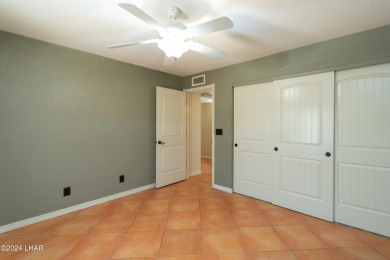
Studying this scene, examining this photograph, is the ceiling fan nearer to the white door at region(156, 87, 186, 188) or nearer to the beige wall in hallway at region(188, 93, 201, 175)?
the white door at region(156, 87, 186, 188)

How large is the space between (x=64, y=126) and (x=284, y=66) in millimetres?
3259

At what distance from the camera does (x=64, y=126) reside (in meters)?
2.52

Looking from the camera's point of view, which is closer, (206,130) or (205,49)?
(205,49)

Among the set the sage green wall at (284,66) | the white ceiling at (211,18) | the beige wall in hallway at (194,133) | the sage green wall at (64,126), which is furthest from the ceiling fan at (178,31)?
the beige wall in hallway at (194,133)

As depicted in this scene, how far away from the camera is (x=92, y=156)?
9.14ft

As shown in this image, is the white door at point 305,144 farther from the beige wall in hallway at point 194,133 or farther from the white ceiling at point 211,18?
the beige wall in hallway at point 194,133

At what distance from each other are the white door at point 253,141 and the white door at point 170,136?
1.20m

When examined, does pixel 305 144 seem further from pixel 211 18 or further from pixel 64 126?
pixel 64 126

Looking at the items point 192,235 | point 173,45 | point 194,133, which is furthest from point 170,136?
point 173,45

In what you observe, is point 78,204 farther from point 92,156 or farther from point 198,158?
point 198,158

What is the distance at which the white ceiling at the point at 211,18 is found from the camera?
1.63 meters

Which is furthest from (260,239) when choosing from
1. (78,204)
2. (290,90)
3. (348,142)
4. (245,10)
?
(78,204)

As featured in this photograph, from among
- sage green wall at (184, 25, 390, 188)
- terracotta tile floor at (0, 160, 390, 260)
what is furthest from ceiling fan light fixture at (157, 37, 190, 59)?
terracotta tile floor at (0, 160, 390, 260)

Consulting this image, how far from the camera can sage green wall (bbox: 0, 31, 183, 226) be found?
2143mm
